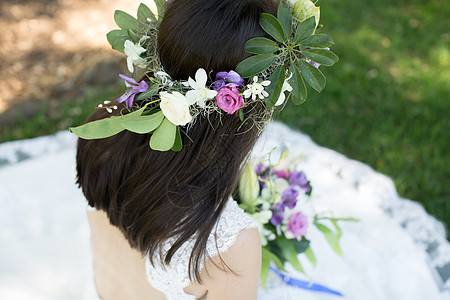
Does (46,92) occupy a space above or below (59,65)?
below

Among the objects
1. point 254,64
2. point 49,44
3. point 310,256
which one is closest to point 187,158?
point 254,64

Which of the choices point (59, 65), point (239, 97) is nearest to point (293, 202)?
point (239, 97)

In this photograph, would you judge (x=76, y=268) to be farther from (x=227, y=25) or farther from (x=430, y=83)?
(x=430, y=83)

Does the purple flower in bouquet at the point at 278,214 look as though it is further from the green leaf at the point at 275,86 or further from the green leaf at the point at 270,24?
the green leaf at the point at 270,24

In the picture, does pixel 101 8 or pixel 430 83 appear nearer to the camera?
pixel 430 83

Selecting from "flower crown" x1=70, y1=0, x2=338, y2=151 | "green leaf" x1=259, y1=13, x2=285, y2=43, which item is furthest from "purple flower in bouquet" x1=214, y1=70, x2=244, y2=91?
"green leaf" x1=259, y1=13, x2=285, y2=43

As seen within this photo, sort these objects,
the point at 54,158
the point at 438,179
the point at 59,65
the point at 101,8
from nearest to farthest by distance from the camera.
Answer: the point at 54,158 → the point at 438,179 → the point at 59,65 → the point at 101,8

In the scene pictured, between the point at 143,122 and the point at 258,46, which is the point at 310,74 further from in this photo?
the point at 143,122

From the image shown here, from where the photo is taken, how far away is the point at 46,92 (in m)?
3.14

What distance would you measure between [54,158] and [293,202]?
1394 millimetres

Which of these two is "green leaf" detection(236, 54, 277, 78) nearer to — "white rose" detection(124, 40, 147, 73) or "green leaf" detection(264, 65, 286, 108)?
"green leaf" detection(264, 65, 286, 108)

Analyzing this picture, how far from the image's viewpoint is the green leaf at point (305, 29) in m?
0.99

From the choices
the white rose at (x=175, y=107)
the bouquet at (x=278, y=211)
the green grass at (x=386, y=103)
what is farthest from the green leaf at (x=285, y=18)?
the green grass at (x=386, y=103)

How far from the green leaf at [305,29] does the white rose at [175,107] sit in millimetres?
301
